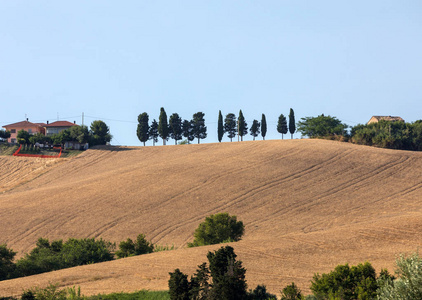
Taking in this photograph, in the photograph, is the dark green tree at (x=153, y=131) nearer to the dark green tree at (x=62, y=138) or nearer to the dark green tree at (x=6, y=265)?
the dark green tree at (x=62, y=138)

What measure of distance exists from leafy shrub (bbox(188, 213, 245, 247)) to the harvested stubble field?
167 centimetres

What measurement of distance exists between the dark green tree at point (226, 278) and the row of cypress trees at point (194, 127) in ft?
298

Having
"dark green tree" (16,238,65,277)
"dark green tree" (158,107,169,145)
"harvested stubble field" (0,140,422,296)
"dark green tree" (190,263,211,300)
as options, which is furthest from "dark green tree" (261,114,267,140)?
"dark green tree" (190,263,211,300)

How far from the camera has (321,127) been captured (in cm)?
11581

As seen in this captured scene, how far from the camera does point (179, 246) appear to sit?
43031mm

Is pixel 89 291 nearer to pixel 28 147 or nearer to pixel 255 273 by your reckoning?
pixel 255 273

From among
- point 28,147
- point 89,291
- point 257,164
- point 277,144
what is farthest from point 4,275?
point 28,147

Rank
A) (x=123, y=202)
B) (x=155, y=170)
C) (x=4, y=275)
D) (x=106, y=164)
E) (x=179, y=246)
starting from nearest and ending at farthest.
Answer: (x=4, y=275), (x=179, y=246), (x=123, y=202), (x=155, y=170), (x=106, y=164)

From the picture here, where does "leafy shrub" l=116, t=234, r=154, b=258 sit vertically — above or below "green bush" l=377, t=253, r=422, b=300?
below

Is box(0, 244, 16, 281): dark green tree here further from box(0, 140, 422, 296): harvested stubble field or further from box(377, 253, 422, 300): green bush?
box(377, 253, 422, 300): green bush

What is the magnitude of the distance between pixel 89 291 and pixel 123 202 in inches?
1275

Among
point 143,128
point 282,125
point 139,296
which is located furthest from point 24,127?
point 139,296

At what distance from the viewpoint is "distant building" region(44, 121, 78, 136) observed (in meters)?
125

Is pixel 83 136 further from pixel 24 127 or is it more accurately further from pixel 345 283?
pixel 345 283
